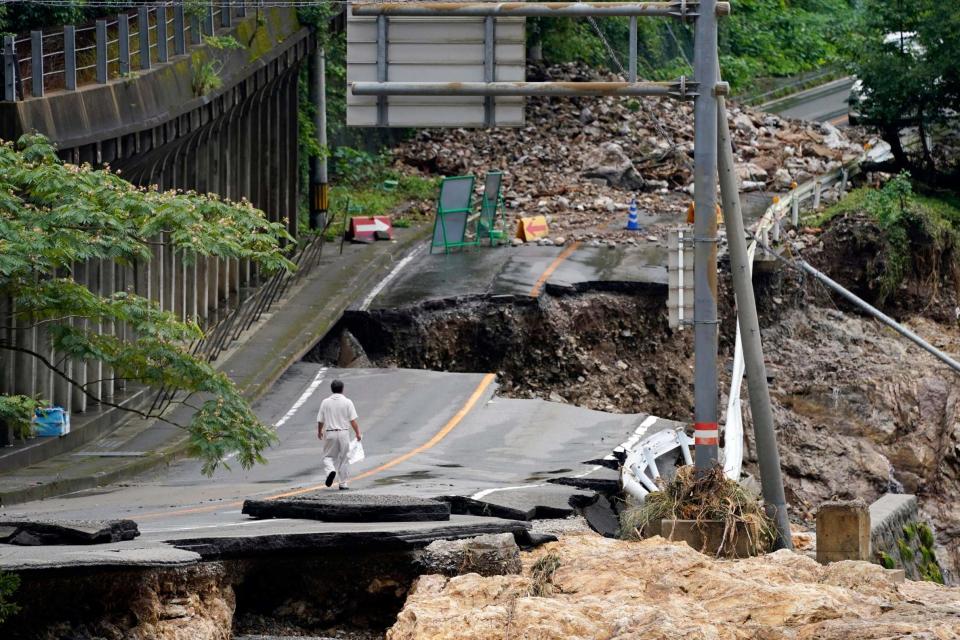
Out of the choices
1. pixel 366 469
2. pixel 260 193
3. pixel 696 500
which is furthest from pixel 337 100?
pixel 696 500

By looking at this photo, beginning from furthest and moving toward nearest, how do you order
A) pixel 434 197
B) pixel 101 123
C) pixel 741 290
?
pixel 434 197, pixel 101 123, pixel 741 290

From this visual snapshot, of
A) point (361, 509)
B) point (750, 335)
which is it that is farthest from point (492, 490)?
point (361, 509)

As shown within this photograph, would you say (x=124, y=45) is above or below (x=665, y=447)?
above

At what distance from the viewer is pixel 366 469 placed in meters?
21.7

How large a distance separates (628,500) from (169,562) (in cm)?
856

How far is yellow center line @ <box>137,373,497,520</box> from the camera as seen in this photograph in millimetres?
17312

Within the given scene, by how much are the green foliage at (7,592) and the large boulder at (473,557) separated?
3.40 meters

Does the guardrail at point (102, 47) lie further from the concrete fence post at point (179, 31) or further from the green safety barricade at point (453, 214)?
the green safety barricade at point (453, 214)

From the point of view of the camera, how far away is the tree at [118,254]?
1678 centimetres

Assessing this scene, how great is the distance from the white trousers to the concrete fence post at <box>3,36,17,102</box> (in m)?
7.29

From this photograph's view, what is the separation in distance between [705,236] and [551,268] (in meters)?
16.2

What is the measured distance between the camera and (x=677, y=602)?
11.2 meters

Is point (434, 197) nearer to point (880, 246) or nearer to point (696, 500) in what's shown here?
point (880, 246)

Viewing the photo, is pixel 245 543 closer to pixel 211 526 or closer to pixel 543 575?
pixel 211 526
